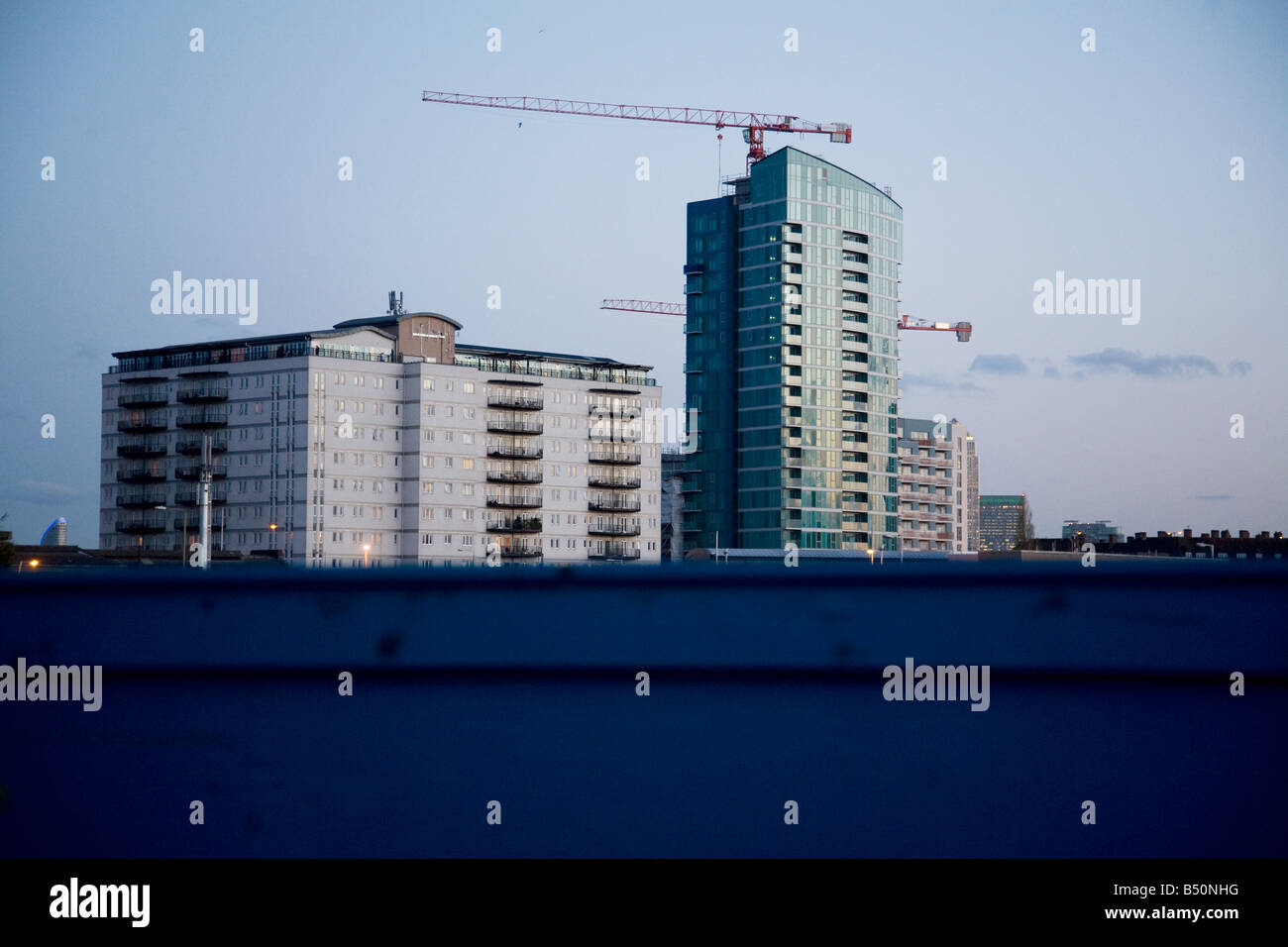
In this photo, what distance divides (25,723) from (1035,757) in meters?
7.19

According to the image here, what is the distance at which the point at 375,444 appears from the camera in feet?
433

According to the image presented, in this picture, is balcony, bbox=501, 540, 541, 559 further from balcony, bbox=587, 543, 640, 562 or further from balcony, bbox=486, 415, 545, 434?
balcony, bbox=486, 415, 545, 434

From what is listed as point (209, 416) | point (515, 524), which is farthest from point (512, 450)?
point (209, 416)

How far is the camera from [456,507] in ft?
451

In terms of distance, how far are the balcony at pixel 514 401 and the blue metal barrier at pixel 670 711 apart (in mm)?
126746

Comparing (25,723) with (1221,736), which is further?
(25,723)

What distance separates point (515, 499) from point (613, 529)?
12154mm

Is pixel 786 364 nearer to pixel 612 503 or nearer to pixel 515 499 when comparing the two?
pixel 612 503

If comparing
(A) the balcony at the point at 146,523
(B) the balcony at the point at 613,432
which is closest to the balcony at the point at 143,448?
(A) the balcony at the point at 146,523
